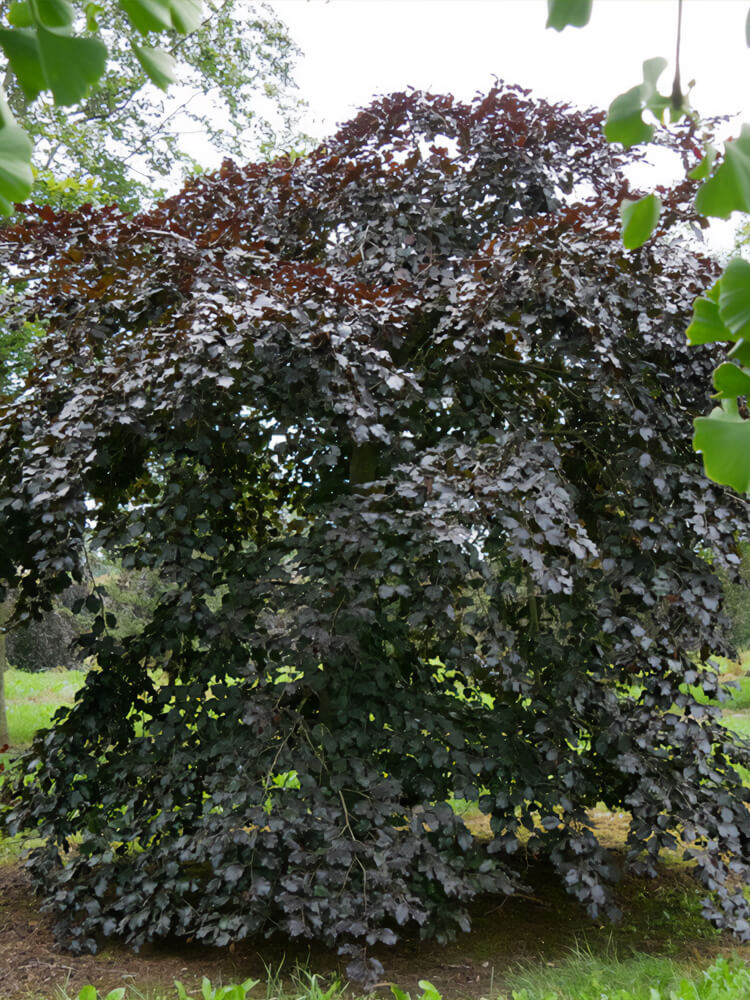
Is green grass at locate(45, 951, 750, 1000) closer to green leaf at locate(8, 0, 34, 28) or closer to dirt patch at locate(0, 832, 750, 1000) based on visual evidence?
dirt patch at locate(0, 832, 750, 1000)

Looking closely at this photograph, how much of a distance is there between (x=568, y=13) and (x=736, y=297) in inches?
10.7

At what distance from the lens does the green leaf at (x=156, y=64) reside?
74cm

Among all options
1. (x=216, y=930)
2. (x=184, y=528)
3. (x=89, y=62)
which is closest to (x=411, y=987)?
(x=216, y=930)

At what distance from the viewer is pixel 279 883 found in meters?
2.88

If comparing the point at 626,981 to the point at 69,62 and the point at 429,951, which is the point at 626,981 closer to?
the point at 429,951

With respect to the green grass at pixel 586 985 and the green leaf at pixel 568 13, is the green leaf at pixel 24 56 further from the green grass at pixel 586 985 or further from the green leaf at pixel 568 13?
the green grass at pixel 586 985

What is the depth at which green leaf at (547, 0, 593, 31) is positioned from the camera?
68 centimetres

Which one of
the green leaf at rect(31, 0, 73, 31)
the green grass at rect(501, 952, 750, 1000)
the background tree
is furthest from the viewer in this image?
the background tree

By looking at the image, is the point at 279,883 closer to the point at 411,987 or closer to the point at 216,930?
the point at 216,930

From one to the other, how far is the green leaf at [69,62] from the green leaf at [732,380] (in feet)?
1.87

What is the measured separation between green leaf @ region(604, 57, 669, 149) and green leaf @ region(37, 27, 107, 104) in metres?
0.43

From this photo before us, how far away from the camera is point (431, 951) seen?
313 centimetres

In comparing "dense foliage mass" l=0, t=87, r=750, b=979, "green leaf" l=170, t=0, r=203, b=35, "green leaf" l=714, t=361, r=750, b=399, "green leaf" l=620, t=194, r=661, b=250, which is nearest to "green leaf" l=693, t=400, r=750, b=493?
"green leaf" l=714, t=361, r=750, b=399

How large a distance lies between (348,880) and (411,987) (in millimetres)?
423
